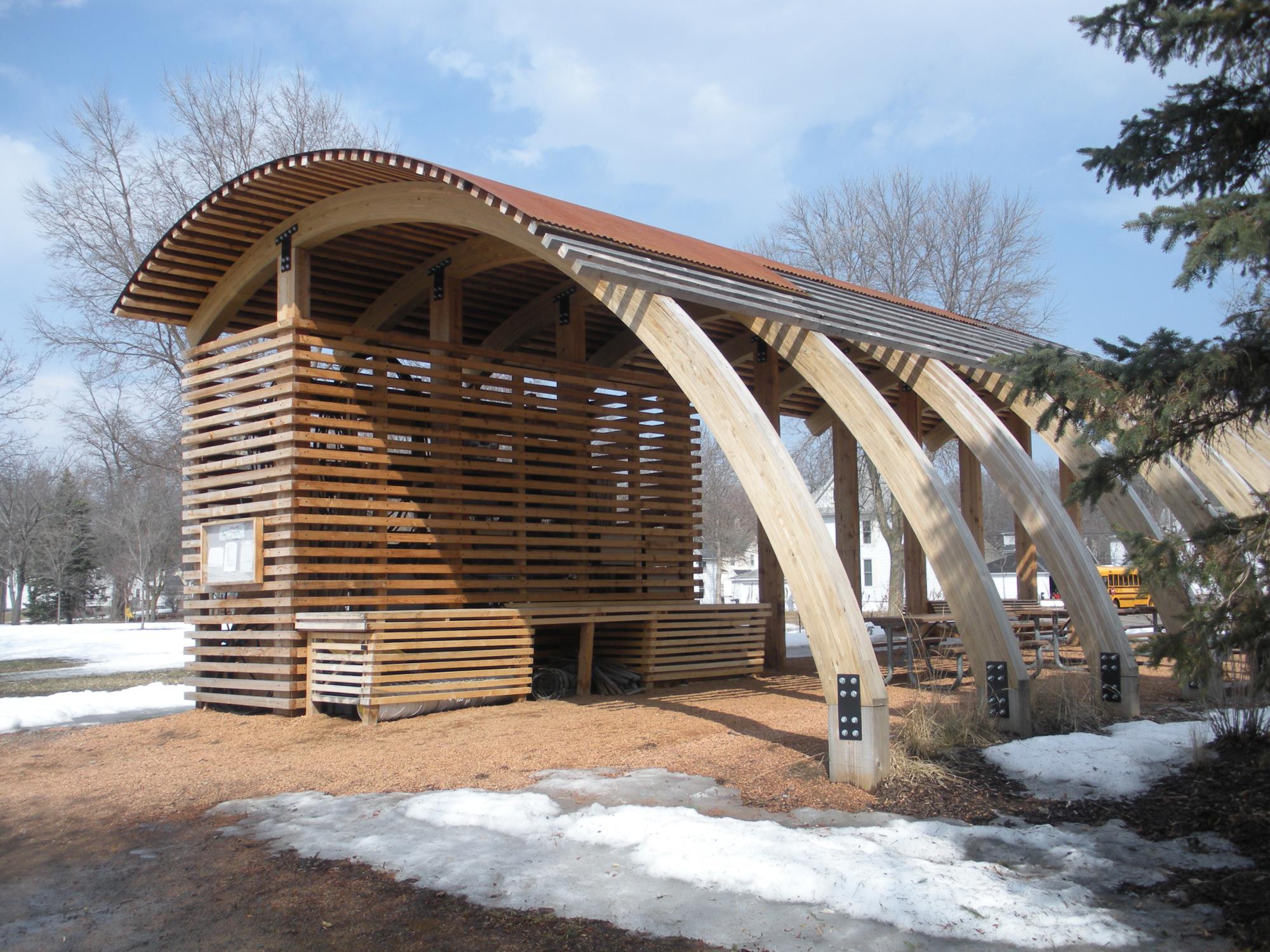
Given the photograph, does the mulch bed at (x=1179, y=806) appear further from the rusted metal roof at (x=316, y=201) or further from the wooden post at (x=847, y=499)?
the wooden post at (x=847, y=499)

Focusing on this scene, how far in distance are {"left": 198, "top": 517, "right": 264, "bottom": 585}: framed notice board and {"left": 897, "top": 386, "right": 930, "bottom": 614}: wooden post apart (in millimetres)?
10526

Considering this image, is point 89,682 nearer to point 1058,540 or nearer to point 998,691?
point 998,691

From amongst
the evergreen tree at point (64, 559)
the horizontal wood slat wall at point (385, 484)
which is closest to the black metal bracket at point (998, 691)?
the horizontal wood slat wall at point (385, 484)

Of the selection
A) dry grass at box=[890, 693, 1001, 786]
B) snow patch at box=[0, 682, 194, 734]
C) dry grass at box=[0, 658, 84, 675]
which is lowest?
dry grass at box=[0, 658, 84, 675]

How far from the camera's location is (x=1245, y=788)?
591 centimetres

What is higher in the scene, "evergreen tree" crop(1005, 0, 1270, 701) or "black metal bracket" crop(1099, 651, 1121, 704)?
"evergreen tree" crop(1005, 0, 1270, 701)

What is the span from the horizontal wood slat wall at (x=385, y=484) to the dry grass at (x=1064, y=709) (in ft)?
17.6

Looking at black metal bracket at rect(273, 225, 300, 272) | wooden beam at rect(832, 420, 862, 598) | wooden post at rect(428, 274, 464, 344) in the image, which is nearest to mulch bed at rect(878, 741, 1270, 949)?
wooden post at rect(428, 274, 464, 344)

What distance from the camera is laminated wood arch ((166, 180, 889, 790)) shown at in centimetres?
646

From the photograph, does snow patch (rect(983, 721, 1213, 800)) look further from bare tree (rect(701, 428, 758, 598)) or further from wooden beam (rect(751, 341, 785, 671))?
bare tree (rect(701, 428, 758, 598))

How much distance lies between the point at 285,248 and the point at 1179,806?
9833 millimetres

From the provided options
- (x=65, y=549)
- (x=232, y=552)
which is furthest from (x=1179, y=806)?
(x=65, y=549)

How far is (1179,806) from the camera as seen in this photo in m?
5.77

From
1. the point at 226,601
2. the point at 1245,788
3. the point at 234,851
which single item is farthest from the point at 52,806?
the point at 1245,788
